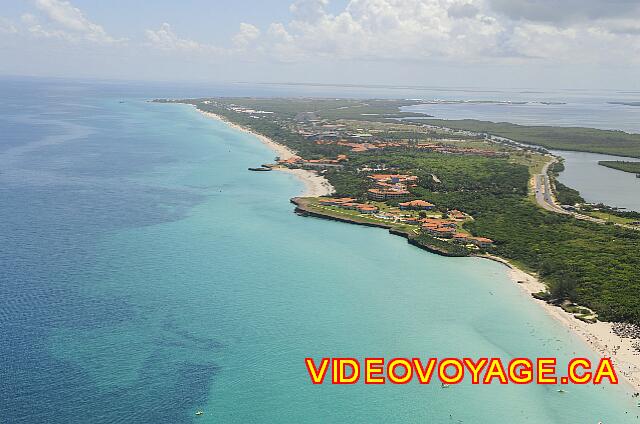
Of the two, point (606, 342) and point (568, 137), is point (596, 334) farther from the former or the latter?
point (568, 137)

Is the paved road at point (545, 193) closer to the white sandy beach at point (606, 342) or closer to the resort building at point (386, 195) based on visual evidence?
the resort building at point (386, 195)

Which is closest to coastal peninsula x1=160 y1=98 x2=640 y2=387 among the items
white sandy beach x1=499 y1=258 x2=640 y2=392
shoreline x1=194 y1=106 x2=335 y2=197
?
white sandy beach x1=499 y1=258 x2=640 y2=392

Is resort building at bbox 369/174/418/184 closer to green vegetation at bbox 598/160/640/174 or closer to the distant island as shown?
the distant island

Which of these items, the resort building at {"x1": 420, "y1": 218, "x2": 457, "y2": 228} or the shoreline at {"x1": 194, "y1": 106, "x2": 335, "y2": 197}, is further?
the shoreline at {"x1": 194, "y1": 106, "x2": 335, "y2": 197}

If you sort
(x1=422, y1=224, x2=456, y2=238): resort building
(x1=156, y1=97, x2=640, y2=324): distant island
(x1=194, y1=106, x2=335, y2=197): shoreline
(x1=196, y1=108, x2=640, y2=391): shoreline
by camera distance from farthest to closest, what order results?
(x1=194, y1=106, x2=335, y2=197): shoreline, (x1=422, y1=224, x2=456, y2=238): resort building, (x1=156, y1=97, x2=640, y2=324): distant island, (x1=196, y1=108, x2=640, y2=391): shoreline

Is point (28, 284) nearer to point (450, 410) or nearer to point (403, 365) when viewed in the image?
point (403, 365)

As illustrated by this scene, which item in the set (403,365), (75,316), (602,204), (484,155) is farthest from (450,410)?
(484,155)
